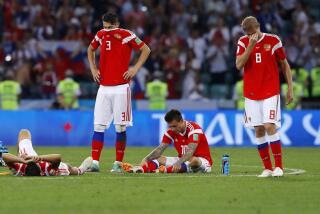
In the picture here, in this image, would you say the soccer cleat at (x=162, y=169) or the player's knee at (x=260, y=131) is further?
the soccer cleat at (x=162, y=169)

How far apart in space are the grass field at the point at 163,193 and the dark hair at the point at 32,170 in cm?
23

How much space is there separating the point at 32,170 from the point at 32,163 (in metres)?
0.26

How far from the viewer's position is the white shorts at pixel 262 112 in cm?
1356

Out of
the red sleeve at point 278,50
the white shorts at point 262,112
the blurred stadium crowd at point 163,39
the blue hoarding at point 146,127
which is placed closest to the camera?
the white shorts at point 262,112

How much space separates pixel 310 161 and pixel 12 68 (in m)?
12.6

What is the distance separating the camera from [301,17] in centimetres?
2966

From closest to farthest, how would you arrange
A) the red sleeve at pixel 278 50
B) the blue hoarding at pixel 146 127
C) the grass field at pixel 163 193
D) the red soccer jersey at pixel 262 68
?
the grass field at pixel 163 193 → the red soccer jersey at pixel 262 68 → the red sleeve at pixel 278 50 → the blue hoarding at pixel 146 127

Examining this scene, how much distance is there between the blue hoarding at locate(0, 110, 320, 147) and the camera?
24.7 m

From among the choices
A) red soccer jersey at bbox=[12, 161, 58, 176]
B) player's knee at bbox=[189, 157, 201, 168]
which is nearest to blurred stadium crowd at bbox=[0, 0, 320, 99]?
player's knee at bbox=[189, 157, 201, 168]

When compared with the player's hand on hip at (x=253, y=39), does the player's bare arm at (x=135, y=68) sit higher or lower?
lower

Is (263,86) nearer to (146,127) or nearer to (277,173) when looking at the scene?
(277,173)

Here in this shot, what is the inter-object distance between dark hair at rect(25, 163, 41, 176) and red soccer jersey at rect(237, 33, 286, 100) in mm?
3096

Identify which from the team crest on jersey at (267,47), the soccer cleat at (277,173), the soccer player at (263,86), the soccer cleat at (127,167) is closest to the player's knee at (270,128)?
the soccer player at (263,86)

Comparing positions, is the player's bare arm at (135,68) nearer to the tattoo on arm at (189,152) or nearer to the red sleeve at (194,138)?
the red sleeve at (194,138)
